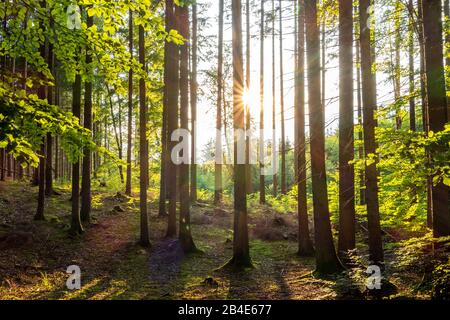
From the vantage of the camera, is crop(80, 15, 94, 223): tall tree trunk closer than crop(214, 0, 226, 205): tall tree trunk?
Yes

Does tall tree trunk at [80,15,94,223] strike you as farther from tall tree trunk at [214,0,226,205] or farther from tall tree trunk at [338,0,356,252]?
tall tree trunk at [338,0,356,252]

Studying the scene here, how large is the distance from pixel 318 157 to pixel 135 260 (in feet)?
24.1

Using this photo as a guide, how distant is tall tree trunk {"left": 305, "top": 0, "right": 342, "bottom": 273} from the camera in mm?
9633

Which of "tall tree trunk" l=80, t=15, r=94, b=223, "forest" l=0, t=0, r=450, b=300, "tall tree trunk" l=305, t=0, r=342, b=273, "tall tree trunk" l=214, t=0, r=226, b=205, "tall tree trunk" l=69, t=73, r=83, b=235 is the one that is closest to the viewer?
"forest" l=0, t=0, r=450, b=300

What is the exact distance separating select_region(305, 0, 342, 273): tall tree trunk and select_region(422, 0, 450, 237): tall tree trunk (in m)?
2.63

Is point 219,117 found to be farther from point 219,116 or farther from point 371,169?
point 371,169

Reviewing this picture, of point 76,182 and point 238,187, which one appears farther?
point 76,182

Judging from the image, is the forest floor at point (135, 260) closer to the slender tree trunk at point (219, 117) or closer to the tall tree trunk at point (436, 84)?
the tall tree trunk at point (436, 84)

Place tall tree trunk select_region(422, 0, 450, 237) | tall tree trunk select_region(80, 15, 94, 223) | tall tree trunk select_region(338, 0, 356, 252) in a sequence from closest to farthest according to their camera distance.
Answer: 1. tall tree trunk select_region(422, 0, 450, 237)
2. tall tree trunk select_region(338, 0, 356, 252)
3. tall tree trunk select_region(80, 15, 94, 223)

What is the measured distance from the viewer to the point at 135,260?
12.7 metres

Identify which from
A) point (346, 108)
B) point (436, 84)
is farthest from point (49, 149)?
point (436, 84)

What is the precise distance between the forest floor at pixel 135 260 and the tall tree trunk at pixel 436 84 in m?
1.82

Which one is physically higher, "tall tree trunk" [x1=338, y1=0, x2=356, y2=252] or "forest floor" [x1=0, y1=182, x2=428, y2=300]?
"tall tree trunk" [x1=338, y1=0, x2=356, y2=252]

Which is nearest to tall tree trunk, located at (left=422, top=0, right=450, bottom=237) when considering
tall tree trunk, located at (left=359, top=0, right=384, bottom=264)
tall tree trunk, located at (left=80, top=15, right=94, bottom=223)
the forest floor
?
tall tree trunk, located at (left=359, top=0, right=384, bottom=264)
